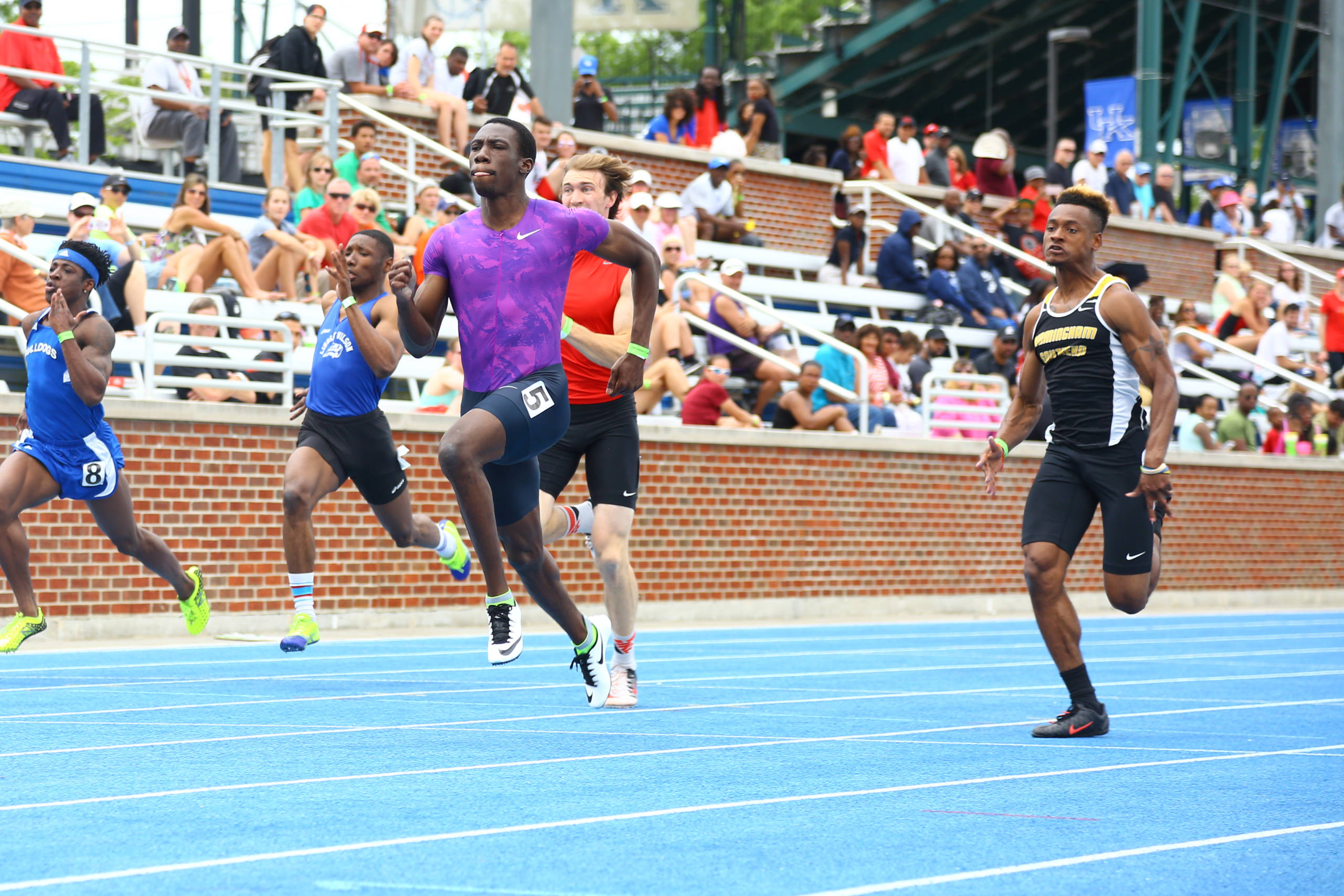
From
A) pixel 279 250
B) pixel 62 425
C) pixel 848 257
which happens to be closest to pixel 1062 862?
pixel 62 425

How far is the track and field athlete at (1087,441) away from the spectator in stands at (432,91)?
13.4 m

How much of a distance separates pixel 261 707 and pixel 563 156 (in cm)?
1221

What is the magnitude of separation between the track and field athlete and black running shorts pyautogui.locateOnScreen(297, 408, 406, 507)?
148 inches

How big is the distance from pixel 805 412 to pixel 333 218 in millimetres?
4992

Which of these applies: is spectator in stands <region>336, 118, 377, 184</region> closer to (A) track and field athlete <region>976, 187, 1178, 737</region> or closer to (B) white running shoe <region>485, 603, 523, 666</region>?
(A) track and field athlete <region>976, 187, 1178, 737</region>

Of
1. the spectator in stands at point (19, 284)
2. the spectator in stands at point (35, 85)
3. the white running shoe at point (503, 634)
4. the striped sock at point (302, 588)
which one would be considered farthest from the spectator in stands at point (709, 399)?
the white running shoe at point (503, 634)

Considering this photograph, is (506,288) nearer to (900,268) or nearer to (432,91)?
(432,91)

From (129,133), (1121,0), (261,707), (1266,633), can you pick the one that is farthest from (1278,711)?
(1121,0)

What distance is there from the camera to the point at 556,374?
765 cm

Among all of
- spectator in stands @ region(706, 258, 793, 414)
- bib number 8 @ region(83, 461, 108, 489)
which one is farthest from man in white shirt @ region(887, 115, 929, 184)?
bib number 8 @ region(83, 461, 108, 489)

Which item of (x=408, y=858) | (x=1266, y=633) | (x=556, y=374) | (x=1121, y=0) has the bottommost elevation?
(x=1266, y=633)

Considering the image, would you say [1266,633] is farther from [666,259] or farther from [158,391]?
[158,391]

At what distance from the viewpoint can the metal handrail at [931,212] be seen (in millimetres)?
24125

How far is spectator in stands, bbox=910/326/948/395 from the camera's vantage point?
2062cm
